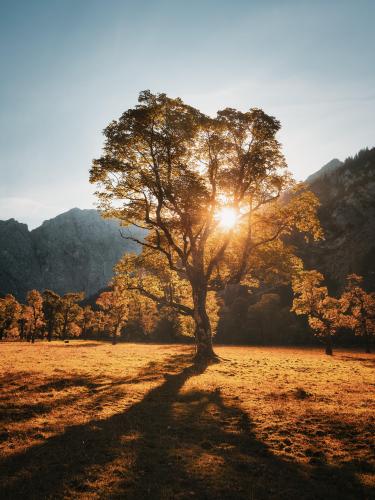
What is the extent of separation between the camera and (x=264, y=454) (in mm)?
8078

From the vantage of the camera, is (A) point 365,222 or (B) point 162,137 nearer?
(B) point 162,137

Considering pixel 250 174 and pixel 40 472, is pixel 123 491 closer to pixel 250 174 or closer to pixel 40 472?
pixel 40 472

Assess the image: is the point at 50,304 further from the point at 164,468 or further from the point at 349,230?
the point at 349,230

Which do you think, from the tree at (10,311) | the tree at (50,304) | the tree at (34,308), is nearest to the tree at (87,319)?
the tree at (50,304)

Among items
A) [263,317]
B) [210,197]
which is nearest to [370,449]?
[210,197]

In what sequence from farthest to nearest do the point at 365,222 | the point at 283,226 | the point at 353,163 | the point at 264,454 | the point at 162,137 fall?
the point at 353,163
the point at 365,222
the point at 283,226
the point at 162,137
the point at 264,454

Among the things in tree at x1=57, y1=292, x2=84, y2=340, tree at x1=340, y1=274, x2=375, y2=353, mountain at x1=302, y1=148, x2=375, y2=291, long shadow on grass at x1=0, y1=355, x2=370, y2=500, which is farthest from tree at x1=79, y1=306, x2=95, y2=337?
long shadow on grass at x1=0, y1=355, x2=370, y2=500

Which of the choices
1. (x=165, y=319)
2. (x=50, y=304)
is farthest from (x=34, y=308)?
(x=165, y=319)

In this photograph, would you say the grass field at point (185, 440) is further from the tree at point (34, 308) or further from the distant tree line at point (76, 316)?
the tree at point (34, 308)

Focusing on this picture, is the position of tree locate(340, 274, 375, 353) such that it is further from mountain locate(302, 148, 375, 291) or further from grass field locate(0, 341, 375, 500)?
mountain locate(302, 148, 375, 291)

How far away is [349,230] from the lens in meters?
134

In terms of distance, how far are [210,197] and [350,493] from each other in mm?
21661

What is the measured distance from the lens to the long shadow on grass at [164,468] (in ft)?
20.2

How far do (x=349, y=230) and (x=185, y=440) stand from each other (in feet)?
470
